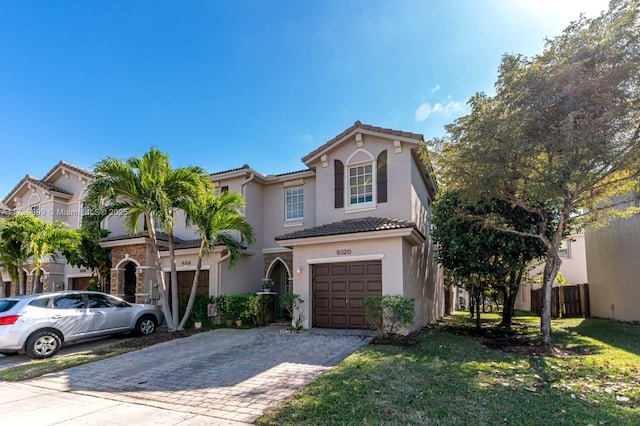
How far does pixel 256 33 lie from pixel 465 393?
40.7 feet

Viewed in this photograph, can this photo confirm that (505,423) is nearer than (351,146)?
Yes

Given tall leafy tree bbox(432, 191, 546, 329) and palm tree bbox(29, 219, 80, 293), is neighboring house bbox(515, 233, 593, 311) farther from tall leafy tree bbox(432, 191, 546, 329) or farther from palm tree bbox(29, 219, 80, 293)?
palm tree bbox(29, 219, 80, 293)

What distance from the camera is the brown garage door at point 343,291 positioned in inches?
495

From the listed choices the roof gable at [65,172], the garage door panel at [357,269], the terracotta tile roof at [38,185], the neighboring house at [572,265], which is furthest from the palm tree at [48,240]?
the neighboring house at [572,265]

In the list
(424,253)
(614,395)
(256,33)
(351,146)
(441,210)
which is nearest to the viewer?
(614,395)

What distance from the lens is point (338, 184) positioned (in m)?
15.2

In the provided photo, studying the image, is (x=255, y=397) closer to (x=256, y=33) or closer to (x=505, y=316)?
(x=256, y=33)

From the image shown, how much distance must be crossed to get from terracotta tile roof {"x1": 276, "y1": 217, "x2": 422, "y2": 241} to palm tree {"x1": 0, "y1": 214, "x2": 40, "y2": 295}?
1132 centimetres

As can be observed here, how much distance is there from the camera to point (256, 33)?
1320cm

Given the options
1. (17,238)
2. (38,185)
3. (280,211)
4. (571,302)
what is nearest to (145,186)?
(280,211)

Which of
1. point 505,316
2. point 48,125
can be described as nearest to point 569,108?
point 505,316

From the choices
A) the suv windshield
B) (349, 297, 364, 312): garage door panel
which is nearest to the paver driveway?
(349, 297, 364, 312): garage door panel

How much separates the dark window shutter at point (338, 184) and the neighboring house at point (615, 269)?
11369mm

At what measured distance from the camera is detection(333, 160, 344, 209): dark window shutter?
15.1 m
